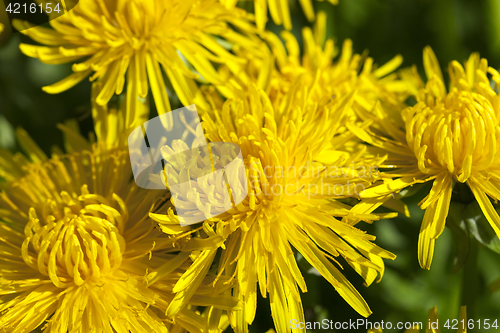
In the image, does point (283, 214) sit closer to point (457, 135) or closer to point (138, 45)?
point (457, 135)

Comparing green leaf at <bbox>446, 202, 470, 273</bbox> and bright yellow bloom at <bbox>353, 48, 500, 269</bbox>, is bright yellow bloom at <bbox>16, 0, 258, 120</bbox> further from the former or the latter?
green leaf at <bbox>446, 202, 470, 273</bbox>

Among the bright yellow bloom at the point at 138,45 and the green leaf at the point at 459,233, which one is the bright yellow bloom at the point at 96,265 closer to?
the bright yellow bloom at the point at 138,45

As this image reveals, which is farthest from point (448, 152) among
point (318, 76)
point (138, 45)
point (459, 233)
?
point (138, 45)

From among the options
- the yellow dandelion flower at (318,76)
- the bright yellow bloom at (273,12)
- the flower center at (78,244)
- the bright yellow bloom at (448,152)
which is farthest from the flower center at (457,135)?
the flower center at (78,244)

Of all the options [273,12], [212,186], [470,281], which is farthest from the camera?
[273,12]

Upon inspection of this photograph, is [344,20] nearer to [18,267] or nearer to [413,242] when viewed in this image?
[413,242]

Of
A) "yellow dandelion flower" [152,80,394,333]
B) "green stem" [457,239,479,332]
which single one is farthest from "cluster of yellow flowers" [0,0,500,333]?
"green stem" [457,239,479,332]

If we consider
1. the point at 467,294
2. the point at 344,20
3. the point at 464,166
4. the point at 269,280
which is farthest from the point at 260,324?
the point at 344,20
